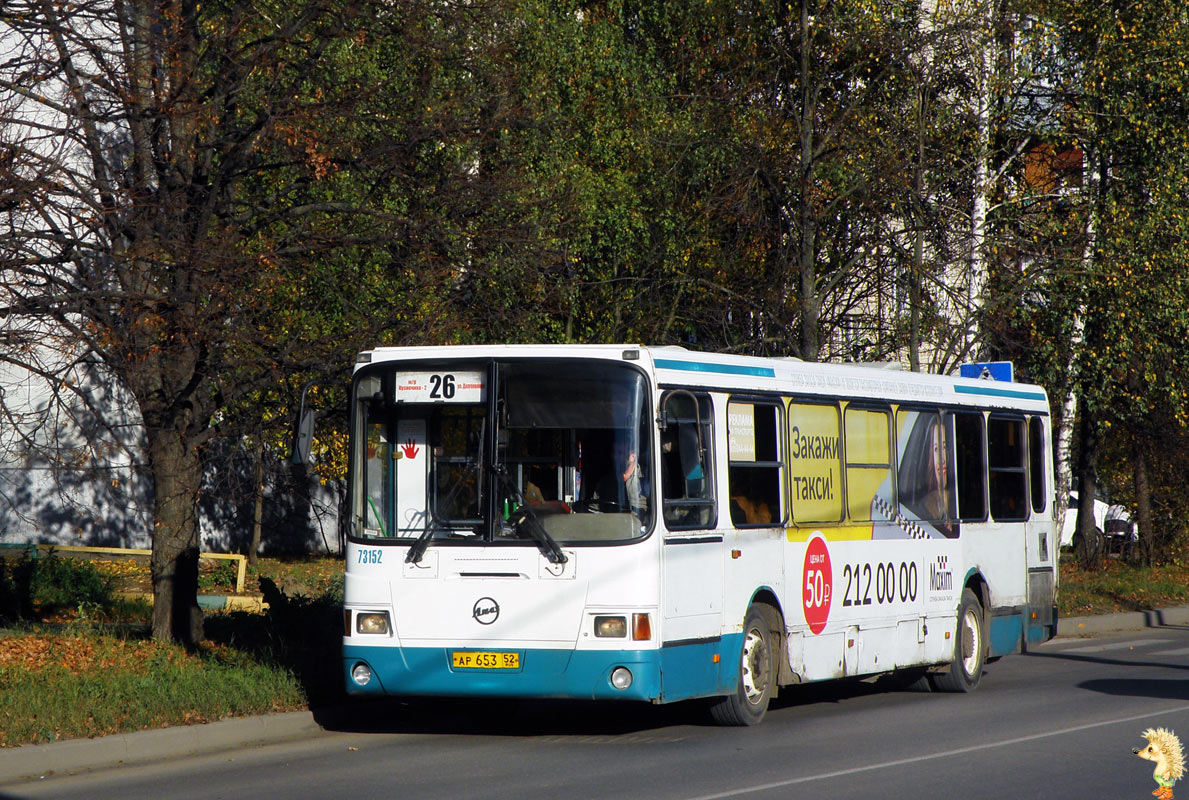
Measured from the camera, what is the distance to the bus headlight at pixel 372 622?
36.4 ft

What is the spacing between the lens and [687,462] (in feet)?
37.0

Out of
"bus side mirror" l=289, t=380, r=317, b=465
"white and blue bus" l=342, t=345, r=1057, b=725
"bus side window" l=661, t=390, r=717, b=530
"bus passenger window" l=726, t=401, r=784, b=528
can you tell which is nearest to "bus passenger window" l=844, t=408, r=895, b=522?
"white and blue bus" l=342, t=345, r=1057, b=725

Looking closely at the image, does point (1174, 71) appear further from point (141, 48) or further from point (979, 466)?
point (141, 48)

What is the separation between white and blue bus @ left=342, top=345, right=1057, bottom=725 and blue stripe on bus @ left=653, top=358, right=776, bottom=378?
0.9 inches

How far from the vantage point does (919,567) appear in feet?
47.5

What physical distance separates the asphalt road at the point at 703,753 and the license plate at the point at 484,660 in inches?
23.9

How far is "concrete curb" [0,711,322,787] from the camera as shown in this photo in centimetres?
981

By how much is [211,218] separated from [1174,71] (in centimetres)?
1855

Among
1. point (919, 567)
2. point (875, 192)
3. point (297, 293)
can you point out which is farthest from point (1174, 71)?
point (297, 293)

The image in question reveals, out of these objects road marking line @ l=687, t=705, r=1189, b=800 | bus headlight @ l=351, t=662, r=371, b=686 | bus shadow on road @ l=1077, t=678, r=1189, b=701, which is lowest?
bus shadow on road @ l=1077, t=678, r=1189, b=701

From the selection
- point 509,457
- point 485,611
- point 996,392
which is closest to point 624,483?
point 509,457

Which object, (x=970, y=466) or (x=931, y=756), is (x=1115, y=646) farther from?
(x=931, y=756)

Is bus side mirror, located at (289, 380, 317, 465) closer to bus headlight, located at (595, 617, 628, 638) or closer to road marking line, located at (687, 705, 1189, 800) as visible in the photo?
bus headlight, located at (595, 617, 628, 638)

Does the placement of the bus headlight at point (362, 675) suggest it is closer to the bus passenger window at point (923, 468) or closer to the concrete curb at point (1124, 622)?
the bus passenger window at point (923, 468)
